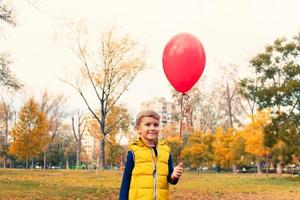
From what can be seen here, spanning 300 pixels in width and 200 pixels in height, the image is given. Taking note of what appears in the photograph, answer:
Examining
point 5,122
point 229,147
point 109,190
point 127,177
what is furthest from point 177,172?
point 5,122

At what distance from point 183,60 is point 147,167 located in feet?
5.63

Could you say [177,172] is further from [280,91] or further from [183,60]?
[280,91]

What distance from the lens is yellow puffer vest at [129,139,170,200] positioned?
11.4ft

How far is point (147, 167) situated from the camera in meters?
3.49

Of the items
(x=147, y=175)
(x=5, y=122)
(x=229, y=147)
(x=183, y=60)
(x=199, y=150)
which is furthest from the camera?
(x=5, y=122)

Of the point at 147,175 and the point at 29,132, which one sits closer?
the point at 147,175

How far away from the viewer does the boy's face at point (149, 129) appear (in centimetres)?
356

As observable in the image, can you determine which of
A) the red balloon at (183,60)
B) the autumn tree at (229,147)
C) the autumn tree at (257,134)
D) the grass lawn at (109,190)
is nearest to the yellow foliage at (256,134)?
the autumn tree at (257,134)

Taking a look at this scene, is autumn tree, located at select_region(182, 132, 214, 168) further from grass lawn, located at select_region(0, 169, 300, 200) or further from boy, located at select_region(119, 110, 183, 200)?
boy, located at select_region(119, 110, 183, 200)

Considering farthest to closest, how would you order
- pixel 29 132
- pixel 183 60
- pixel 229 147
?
pixel 229 147, pixel 29 132, pixel 183 60

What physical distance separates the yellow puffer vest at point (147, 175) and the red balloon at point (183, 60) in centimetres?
153

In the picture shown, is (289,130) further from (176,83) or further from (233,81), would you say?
(176,83)

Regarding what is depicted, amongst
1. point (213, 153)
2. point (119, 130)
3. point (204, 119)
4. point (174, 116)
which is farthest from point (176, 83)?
point (174, 116)

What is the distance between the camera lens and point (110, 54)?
38.1 meters
